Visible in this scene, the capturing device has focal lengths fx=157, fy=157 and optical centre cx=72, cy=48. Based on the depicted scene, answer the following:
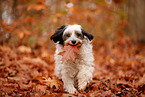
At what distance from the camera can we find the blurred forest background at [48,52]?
138 inches

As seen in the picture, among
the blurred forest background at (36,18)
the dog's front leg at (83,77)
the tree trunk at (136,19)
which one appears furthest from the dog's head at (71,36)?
the tree trunk at (136,19)

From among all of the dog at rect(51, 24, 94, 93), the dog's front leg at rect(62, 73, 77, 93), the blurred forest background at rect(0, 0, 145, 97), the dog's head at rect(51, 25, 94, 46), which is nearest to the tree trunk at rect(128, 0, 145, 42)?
the blurred forest background at rect(0, 0, 145, 97)

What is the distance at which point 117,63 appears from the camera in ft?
23.2

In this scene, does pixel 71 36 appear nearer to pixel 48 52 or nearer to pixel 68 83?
pixel 68 83

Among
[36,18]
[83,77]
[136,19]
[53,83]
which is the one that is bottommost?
[53,83]

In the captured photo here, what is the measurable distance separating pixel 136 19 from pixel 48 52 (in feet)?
21.4

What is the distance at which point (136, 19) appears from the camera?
1048 cm

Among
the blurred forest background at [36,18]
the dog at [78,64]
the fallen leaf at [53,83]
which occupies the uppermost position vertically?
the blurred forest background at [36,18]

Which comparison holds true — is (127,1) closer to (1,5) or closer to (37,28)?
(37,28)

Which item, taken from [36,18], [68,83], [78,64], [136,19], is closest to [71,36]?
[78,64]

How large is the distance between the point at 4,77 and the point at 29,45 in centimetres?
413

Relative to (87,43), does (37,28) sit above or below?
above

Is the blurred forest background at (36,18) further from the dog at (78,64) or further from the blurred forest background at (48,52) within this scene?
the dog at (78,64)

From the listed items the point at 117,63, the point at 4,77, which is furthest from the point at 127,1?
the point at 4,77
